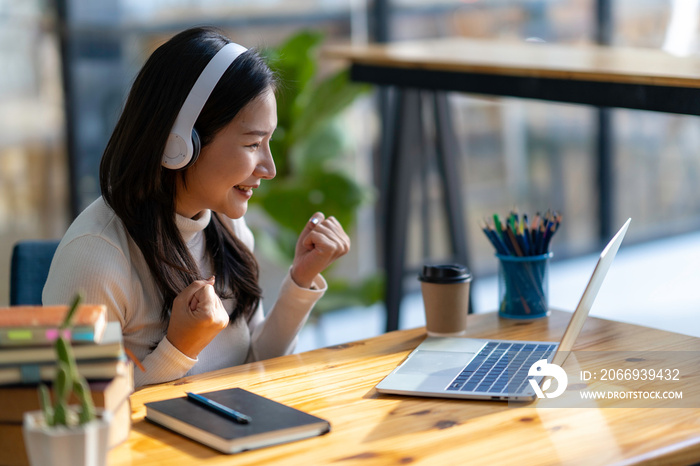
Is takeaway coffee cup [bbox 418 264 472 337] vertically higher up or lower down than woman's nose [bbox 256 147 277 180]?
lower down

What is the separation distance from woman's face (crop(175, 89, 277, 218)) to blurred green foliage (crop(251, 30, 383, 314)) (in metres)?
1.39

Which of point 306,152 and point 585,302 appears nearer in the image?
point 585,302

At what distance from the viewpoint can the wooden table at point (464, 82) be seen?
1712 mm

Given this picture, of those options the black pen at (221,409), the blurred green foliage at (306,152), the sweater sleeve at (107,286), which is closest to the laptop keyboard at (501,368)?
the black pen at (221,409)

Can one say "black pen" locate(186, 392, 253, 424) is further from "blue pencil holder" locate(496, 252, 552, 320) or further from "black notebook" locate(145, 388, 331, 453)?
"blue pencil holder" locate(496, 252, 552, 320)

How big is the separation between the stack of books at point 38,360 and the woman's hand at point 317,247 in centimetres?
59

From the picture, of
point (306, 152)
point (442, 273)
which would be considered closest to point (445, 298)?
point (442, 273)

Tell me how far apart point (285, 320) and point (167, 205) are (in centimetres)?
31

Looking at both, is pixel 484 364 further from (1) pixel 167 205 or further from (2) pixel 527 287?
(1) pixel 167 205

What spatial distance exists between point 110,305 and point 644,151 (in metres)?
3.61

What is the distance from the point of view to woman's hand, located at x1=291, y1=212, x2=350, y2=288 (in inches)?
58.4

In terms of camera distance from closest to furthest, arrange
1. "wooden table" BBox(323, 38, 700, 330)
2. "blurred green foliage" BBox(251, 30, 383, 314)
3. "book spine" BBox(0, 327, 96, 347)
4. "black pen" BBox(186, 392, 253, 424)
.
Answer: "book spine" BBox(0, 327, 96, 347)
"black pen" BBox(186, 392, 253, 424)
"wooden table" BBox(323, 38, 700, 330)
"blurred green foliage" BBox(251, 30, 383, 314)

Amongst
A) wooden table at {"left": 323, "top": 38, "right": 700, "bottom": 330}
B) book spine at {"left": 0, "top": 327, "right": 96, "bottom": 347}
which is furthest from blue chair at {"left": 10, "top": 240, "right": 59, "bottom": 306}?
wooden table at {"left": 323, "top": 38, "right": 700, "bottom": 330}

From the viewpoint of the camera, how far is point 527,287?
1.52 m
